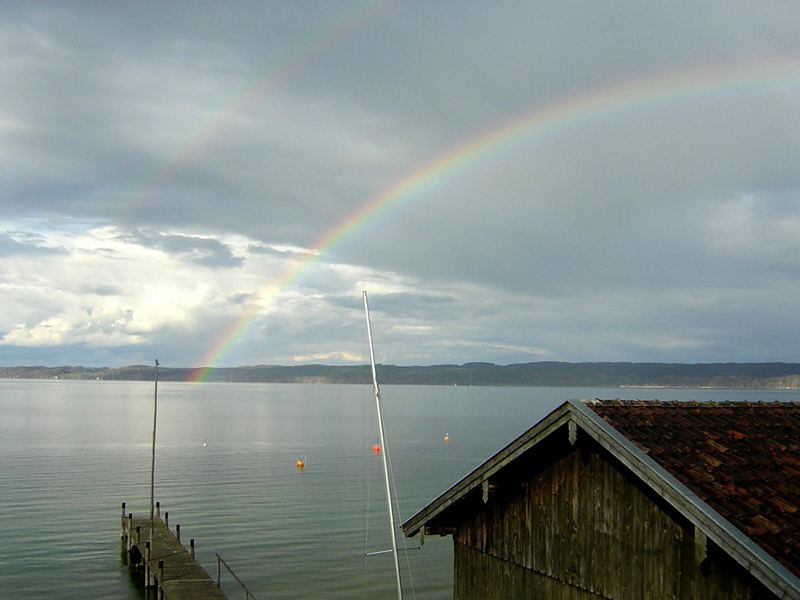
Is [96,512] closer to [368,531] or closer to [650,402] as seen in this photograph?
[368,531]

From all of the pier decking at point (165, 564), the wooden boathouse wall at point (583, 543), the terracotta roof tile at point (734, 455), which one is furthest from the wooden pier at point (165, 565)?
the terracotta roof tile at point (734, 455)

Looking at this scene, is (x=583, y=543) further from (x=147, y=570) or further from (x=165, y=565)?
(x=147, y=570)

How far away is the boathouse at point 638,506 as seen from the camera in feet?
32.4

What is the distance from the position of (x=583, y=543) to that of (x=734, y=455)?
2.77 m

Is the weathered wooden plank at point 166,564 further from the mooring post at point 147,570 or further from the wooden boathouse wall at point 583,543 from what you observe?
the wooden boathouse wall at point 583,543

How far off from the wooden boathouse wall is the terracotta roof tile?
0.55 m

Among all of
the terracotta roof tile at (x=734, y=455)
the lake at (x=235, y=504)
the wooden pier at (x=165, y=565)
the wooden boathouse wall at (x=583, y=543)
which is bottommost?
the lake at (x=235, y=504)

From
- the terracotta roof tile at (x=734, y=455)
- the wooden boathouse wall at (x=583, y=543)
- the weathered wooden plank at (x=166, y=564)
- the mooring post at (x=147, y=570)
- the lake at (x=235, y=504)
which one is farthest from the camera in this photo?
the lake at (x=235, y=504)

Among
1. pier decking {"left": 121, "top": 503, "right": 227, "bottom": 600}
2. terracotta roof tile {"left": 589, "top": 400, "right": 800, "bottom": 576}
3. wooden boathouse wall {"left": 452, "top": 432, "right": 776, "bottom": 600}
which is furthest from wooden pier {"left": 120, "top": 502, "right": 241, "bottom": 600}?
terracotta roof tile {"left": 589, "top": 400, "right": 800, "bottom": 576}

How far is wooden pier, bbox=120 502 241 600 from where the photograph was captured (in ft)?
109

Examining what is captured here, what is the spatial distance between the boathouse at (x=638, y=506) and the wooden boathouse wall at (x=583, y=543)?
19 millimetres

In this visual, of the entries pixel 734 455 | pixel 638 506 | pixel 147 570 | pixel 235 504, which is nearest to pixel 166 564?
pixel 147 570

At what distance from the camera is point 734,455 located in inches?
456

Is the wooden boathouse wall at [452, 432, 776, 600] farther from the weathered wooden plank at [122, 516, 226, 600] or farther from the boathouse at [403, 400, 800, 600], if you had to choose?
the weathered wooden plank at [122, 516, 226, 600]
